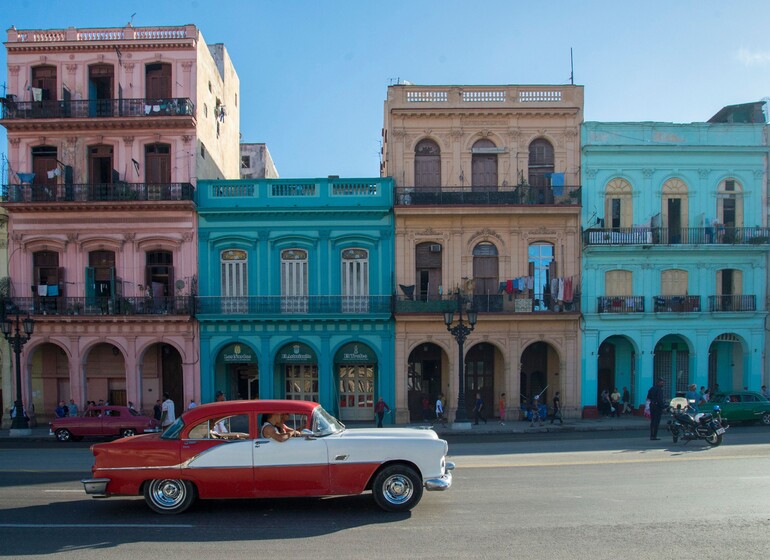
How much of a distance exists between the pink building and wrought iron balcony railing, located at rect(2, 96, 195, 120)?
53 mm

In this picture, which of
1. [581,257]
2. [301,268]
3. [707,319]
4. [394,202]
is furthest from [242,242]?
[707,319]

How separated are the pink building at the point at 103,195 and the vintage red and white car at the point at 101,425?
354cm

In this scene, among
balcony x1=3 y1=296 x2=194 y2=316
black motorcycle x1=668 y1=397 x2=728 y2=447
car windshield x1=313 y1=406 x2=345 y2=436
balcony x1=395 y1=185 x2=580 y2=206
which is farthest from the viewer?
balcony x1=395 y1=185 x2=580 y2=206

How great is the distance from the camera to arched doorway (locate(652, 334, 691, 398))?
25891 millimetres

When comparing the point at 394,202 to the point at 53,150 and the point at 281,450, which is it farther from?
the point at 281,450

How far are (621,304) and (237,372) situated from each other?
17282mm

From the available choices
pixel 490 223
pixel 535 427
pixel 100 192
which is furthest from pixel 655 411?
pixel 100 192

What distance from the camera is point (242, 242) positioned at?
24.3 m

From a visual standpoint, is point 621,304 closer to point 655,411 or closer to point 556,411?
point 556,411

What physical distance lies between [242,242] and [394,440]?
17.1 metres

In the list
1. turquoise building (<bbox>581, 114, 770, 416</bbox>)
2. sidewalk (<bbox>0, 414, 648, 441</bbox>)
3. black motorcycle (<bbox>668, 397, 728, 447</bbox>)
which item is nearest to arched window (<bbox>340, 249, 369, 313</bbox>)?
sidewalk (<bbox>0, 414, 648, 441</bbox>)

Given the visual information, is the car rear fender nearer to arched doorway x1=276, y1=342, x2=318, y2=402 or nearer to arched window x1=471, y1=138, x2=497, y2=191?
arched doorway x1=276, y1=342, x2=318, y2=402

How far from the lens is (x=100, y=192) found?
2406 cm

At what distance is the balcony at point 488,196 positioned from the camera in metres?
24.2
